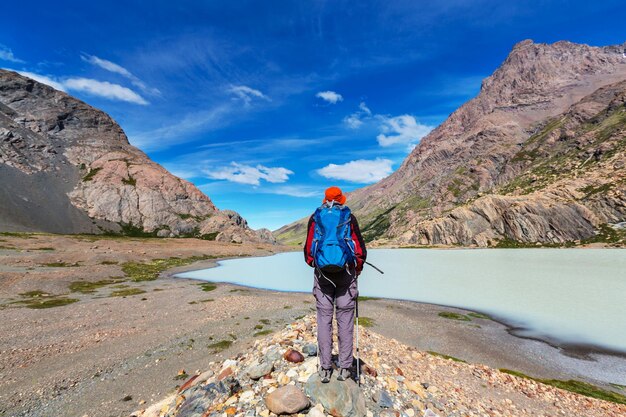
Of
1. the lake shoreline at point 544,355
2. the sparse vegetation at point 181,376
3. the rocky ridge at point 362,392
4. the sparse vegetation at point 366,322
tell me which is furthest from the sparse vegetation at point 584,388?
the sparse vegetation at point 181,376

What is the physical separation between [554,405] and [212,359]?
1866 centimetres

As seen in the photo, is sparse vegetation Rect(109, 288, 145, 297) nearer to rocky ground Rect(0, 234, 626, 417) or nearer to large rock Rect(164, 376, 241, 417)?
rocky ground Rect(0, 234, 626, 417)

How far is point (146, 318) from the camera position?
31.5m

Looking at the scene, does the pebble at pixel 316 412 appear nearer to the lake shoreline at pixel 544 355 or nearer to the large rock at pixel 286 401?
the large rock at pixel 286 401

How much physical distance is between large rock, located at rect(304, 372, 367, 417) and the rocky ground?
11.2 feet

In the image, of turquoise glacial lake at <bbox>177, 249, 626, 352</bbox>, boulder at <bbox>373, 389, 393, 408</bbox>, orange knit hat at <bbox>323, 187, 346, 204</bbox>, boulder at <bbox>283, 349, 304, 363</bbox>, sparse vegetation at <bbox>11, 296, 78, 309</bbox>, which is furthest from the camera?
sparse vegetation at <bbox>11, 296, 78, 309</bbox>

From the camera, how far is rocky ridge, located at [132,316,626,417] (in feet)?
30.2

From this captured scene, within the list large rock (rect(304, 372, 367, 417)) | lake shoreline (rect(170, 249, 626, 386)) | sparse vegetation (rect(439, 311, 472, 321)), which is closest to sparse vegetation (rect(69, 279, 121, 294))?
lake shoreline (rect(170, 249, 626, 386))

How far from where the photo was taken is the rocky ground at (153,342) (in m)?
16.0

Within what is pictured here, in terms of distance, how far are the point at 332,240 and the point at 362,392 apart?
510cm

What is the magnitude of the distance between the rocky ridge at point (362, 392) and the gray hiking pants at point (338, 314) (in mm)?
854

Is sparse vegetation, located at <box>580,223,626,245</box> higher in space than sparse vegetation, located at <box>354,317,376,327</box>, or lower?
higher

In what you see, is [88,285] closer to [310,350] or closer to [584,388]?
[310,350]

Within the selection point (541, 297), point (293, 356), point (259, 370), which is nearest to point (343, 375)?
point (293, 356)
